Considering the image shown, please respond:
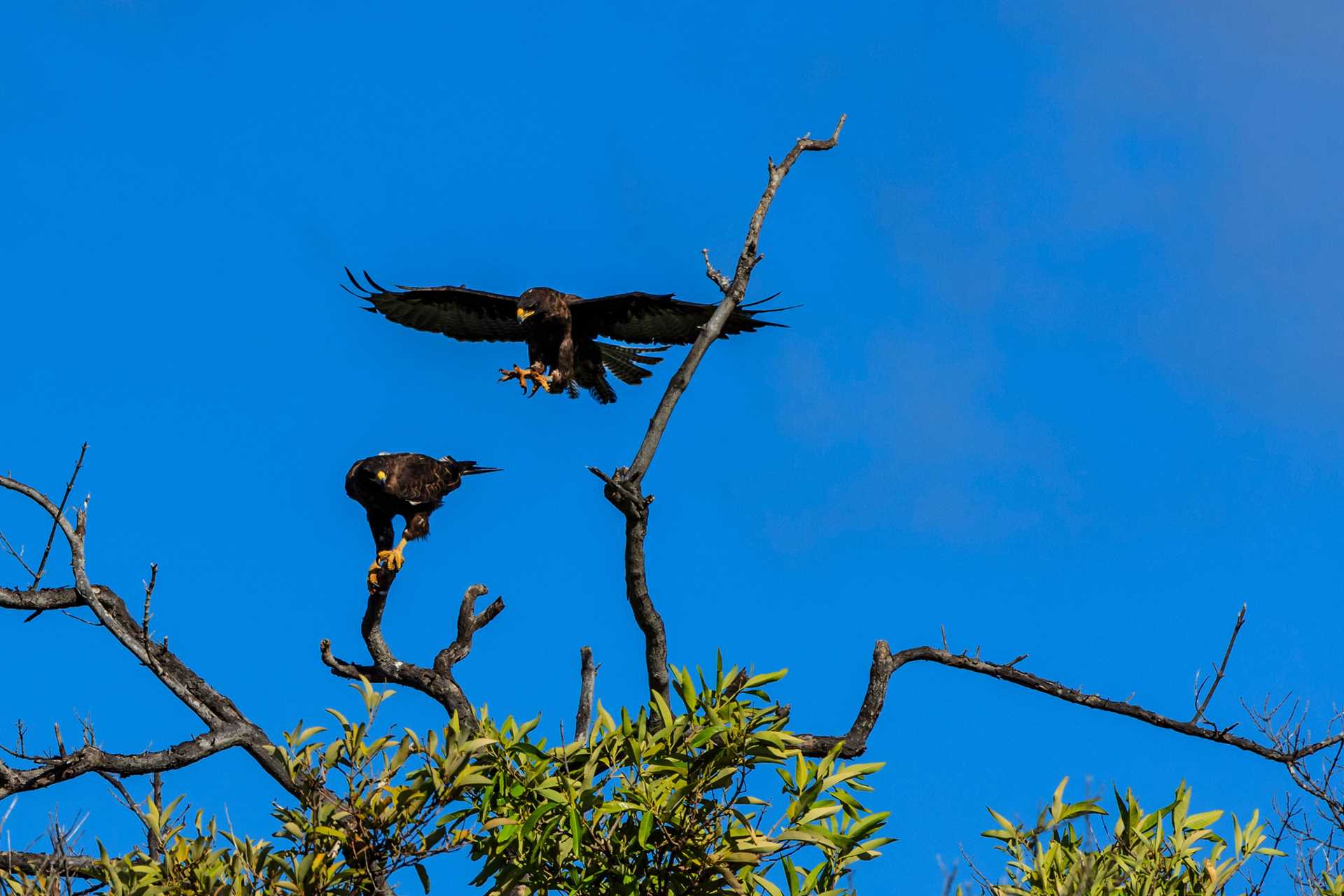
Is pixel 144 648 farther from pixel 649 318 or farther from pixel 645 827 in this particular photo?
pixel 649 318

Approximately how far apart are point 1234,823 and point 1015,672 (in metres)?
1.96

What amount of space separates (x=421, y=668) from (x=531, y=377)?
3.04 metres

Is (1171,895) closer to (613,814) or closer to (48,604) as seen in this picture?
(613,814)

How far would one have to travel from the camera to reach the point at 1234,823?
530 centimetres

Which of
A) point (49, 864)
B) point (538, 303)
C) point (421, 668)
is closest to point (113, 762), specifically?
point (49, 864)

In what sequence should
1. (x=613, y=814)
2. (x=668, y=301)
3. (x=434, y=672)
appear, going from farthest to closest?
1. (x=668, y=301)
2. (x=434, y=672)
3. (x=613, y=814)

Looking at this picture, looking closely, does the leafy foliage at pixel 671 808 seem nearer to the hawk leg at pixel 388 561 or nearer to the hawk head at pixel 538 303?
the hawk leg at pixel 388 561

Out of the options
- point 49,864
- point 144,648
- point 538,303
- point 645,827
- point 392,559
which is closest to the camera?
point 645,827

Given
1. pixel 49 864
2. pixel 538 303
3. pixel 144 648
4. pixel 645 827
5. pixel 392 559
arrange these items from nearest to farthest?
pixel 645 827, pixel 49 864, pixel 144 648, pixel 392 559, pixel 538 303

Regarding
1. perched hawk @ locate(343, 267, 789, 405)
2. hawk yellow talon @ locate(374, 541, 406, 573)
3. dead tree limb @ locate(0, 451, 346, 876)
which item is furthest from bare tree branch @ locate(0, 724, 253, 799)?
perched hawk @ locate(343, 267, 789, 405)

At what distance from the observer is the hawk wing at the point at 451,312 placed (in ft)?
38.9

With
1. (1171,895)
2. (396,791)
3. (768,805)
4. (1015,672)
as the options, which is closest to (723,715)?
(768,805)

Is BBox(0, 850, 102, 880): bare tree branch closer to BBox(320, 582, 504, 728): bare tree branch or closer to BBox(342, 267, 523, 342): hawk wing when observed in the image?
BBox(320, 582, 504, 728): bare tree branch

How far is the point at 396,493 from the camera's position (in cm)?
870
